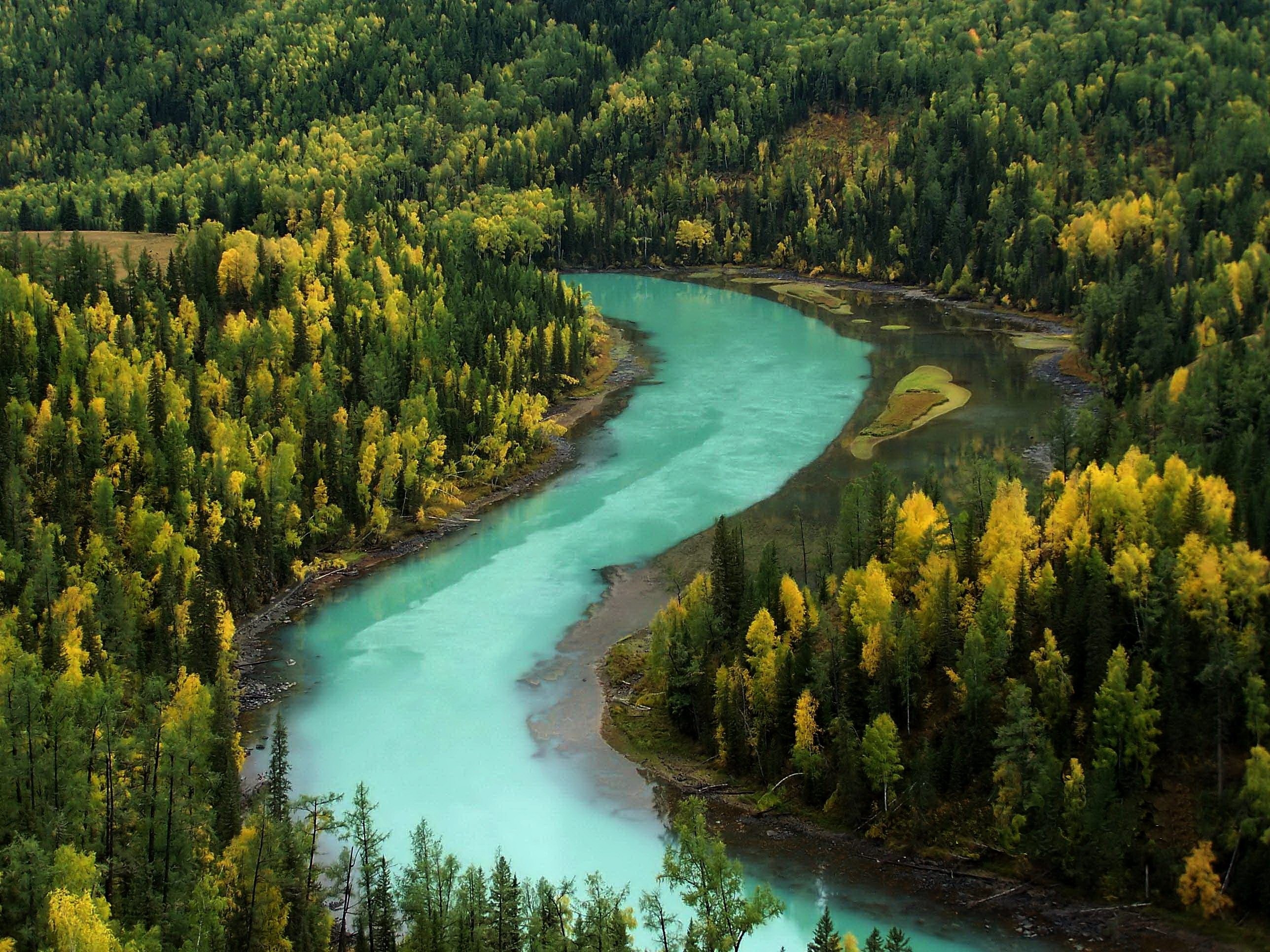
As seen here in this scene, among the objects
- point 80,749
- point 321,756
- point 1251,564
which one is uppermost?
point 1251,564

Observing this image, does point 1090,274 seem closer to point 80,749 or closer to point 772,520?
point 772,520

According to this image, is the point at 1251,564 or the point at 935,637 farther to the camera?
the point at 935,637

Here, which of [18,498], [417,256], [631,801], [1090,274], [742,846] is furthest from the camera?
[1090,274]

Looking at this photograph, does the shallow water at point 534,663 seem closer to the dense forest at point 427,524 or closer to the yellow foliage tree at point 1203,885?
the dense forest at point 427,524

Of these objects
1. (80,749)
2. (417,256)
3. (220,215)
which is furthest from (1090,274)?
(80,749)

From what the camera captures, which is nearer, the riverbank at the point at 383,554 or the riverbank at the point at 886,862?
the riverbank at the point at 886,862

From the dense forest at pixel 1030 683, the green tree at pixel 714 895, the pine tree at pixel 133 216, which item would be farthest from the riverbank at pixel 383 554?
the pine tree at pixel 133 216
